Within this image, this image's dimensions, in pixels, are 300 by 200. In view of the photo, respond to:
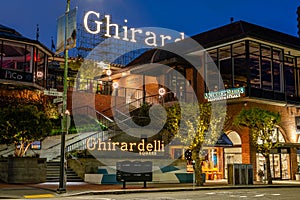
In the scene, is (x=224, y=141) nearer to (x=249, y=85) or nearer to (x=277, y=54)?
(x=249, y=85)

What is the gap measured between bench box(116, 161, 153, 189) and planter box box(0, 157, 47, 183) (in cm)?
487

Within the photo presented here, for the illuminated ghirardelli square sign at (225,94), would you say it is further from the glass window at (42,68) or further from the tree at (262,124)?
the glass window at (42,68)

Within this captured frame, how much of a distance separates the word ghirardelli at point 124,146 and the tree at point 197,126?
16.3ft

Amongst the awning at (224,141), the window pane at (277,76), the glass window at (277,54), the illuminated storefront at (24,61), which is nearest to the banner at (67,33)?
the awning at (224,141)

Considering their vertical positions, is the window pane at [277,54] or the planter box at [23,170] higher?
the window pane at [277,54]

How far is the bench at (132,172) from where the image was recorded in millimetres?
20812

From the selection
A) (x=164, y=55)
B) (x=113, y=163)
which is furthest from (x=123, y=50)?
(x=113, y=163)

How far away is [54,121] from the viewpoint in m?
34.4

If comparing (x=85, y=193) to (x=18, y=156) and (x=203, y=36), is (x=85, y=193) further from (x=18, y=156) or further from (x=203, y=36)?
(x=203, y=36)

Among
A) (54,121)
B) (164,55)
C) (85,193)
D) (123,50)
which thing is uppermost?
(123,50)

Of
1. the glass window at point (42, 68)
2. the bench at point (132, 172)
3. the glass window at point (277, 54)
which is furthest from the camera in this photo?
the glass window at point (42, 68)

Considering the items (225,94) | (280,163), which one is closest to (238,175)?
(225,94)

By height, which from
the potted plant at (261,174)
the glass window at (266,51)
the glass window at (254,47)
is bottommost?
the potted plant at (261,174)

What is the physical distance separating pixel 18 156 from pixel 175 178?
9.21 metres
